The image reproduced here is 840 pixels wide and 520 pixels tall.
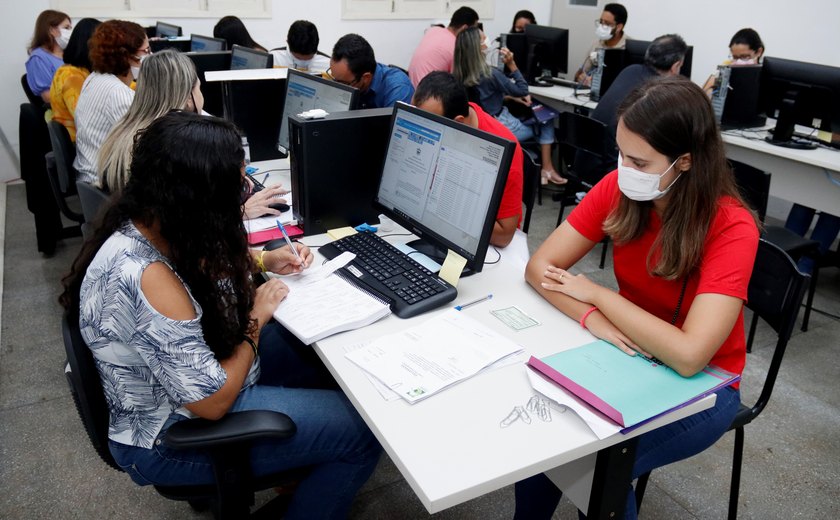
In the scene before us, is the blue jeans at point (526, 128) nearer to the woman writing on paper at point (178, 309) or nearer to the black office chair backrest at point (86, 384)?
the woman writing on paper at point (178, 309)

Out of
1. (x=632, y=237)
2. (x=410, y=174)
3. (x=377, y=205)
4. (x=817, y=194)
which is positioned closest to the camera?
(x=632, y=237)

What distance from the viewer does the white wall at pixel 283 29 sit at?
4715 millimetres

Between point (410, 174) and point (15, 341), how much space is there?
202cm

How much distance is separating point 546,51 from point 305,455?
4.59 metres

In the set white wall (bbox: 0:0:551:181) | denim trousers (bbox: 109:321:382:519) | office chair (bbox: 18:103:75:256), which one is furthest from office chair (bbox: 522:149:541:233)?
white wall (bbox: 0:0:551:181)

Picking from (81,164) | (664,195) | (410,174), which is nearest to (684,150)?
(664,195)

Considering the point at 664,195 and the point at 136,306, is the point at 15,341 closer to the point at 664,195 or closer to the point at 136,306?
the point at 136,306

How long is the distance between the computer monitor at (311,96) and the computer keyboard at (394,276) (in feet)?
2.15

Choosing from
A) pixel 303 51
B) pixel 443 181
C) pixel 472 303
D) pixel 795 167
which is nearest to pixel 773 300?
pixel 472 303

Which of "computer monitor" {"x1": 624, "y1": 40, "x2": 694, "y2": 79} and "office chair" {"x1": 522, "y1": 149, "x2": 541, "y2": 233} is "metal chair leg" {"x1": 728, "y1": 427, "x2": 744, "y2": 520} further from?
"computer monitor" {"x1": 624, "y1": 40, "x2": 694, "y2": 79}

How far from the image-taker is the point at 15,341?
262cm

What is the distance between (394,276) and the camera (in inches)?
59.5

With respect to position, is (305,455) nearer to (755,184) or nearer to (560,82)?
(755,184)

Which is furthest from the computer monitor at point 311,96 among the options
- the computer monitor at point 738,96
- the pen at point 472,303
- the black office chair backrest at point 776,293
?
the computer monitor at point 738,96
